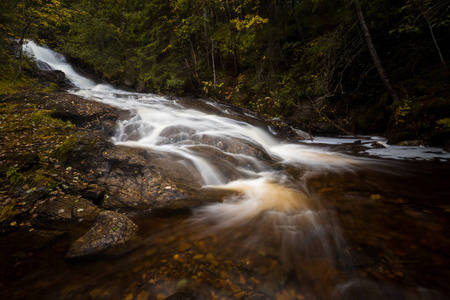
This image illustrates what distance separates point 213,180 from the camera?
4.94 m

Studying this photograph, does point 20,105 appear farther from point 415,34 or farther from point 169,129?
point 415,34

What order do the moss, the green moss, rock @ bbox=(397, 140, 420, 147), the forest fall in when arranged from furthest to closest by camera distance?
the forest, rock @ bbox=(397, 140, 420, 147), the moss, the green moss

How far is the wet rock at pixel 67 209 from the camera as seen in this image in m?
3.17

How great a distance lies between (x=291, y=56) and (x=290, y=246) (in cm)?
Answer: 1309

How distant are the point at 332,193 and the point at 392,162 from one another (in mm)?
2775

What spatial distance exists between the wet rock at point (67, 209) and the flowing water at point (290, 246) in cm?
63

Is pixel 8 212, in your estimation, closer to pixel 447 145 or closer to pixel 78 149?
pixel 78 149

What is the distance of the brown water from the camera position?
185cm

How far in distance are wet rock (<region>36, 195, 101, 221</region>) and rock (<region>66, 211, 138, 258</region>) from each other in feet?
2.50

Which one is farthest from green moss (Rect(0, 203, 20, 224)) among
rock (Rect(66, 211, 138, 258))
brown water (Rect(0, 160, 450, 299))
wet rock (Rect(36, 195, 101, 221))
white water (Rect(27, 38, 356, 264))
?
white water (Rect(27, 38, 356, 264))

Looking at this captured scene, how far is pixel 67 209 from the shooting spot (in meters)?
3.30

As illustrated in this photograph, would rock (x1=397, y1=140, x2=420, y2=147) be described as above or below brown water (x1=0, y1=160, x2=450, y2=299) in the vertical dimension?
above

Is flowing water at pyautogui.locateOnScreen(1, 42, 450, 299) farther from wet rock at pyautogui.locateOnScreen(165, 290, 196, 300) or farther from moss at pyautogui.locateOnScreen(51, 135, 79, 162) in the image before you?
moss at pyautogui.locateOnScreen(51, 135, 79, 162)

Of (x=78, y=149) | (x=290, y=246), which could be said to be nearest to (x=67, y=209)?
(x=78, y=149)
